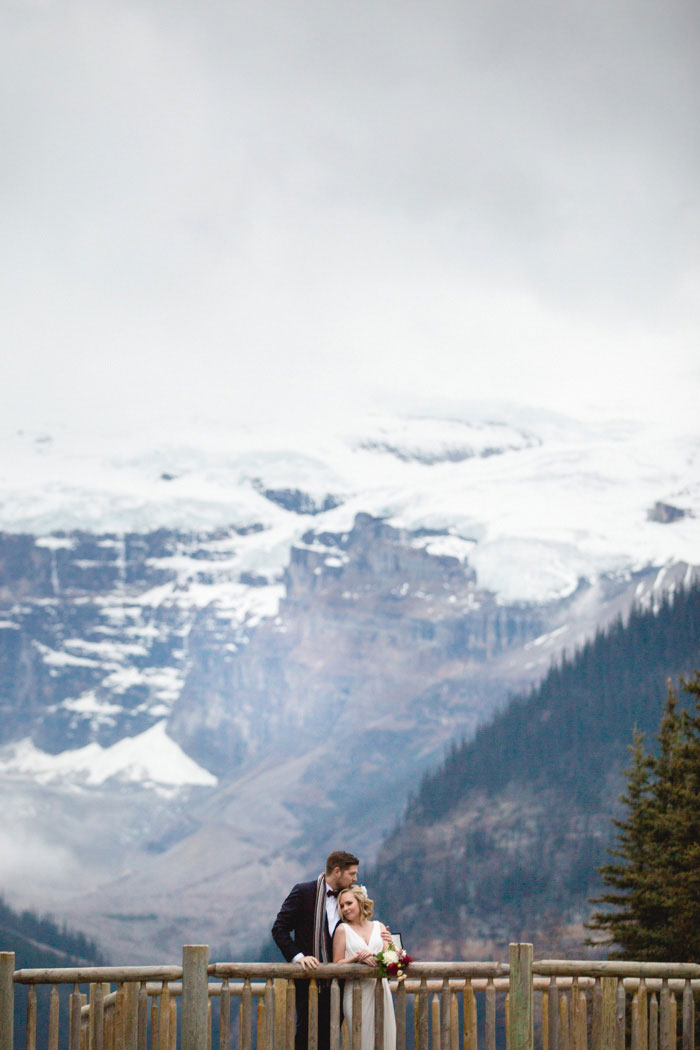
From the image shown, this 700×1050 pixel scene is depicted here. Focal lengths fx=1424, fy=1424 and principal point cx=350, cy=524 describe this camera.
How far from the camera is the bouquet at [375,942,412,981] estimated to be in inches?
546

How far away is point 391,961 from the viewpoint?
13.9 meters

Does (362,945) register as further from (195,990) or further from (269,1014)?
(195,990)

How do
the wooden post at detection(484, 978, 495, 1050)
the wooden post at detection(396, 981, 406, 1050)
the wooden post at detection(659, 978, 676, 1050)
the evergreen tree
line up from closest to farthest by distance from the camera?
the wooden post at detection(484, 978, 495, 1050), the wooden post at detection(396, 981, 406, 1050), the wooden post at detection(659, 978, 676, 1050), the evergreen tree

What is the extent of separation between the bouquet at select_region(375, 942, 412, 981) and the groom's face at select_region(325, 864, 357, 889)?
0.73 m

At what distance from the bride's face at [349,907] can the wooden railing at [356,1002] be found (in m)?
0.48

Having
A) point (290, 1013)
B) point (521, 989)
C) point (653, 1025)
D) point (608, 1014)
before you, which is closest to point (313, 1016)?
point (290, 1013)

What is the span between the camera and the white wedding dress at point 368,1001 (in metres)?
14.2

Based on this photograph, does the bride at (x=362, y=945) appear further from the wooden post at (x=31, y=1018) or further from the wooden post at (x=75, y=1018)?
the wooden post at (x=31, y=1018)

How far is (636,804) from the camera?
129ft

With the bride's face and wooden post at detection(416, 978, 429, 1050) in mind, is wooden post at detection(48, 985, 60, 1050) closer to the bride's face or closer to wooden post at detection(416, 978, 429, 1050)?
the bride's face

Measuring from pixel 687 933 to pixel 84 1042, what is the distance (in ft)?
76.7

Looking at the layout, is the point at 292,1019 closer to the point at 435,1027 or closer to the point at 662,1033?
the point at 435,1027

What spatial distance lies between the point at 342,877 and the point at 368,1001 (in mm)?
1469

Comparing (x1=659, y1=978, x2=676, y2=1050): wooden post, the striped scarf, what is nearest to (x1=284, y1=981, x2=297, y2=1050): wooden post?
the striped scarf
